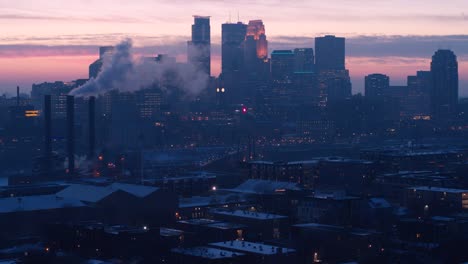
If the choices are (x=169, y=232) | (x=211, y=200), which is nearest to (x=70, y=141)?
(x=211, y=200)

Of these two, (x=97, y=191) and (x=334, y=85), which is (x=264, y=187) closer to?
(x=97, y=191)

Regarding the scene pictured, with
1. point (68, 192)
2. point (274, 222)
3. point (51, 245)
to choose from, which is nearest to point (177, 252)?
point (51, 245)

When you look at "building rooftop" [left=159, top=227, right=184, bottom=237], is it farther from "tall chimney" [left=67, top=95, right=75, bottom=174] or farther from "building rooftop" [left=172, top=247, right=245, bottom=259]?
"tall chimney" [left=67, top=95, right=75, bottom=174]

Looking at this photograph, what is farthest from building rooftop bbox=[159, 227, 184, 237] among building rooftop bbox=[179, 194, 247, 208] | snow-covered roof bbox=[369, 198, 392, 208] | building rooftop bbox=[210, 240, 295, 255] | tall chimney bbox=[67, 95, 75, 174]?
tall chimney bbox=[67, 95, 75, 174]

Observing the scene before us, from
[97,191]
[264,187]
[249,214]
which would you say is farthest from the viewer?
[264,187]

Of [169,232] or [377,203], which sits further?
[377,203]

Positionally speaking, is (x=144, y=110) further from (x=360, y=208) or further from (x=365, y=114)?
(x=360, y=208)

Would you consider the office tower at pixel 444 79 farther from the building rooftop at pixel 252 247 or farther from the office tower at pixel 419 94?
the building rooftop at pixel 252 247
